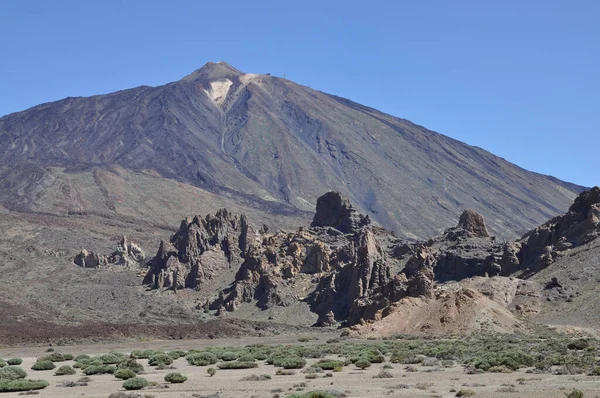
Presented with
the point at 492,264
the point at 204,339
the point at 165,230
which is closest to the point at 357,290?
the point at 492,264

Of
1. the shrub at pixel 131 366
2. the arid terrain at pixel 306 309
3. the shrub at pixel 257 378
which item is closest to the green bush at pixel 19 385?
the arid terrain at pixel 306 309

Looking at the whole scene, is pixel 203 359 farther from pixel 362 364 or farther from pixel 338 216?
pixel 338 216

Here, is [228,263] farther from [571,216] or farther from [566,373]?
[566,373]

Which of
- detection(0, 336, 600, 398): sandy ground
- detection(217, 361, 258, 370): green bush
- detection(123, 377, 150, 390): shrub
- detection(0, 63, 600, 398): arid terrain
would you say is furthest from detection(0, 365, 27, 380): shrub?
detection(217, 361, 258, 370): green bush

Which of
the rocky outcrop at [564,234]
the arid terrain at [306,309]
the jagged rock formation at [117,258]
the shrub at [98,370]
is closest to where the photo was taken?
the arid terrain at [306,309]

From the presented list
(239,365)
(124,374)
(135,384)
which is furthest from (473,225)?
(135,384)

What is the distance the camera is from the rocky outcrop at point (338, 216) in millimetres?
123188

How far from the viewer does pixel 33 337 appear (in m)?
72.2

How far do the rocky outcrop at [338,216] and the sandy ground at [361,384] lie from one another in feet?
276

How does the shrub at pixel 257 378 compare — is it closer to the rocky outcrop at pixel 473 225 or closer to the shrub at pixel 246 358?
the shrub at pixel 246 358

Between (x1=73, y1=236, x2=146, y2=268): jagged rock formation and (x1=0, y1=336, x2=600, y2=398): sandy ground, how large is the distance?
84.7 metres

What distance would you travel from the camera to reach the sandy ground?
27.7 meters

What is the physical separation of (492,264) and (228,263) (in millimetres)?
38151

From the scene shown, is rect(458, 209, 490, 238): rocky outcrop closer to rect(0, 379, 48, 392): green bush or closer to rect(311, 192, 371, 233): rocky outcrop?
rect(311, 192, 371, 233): rocky outcrop
